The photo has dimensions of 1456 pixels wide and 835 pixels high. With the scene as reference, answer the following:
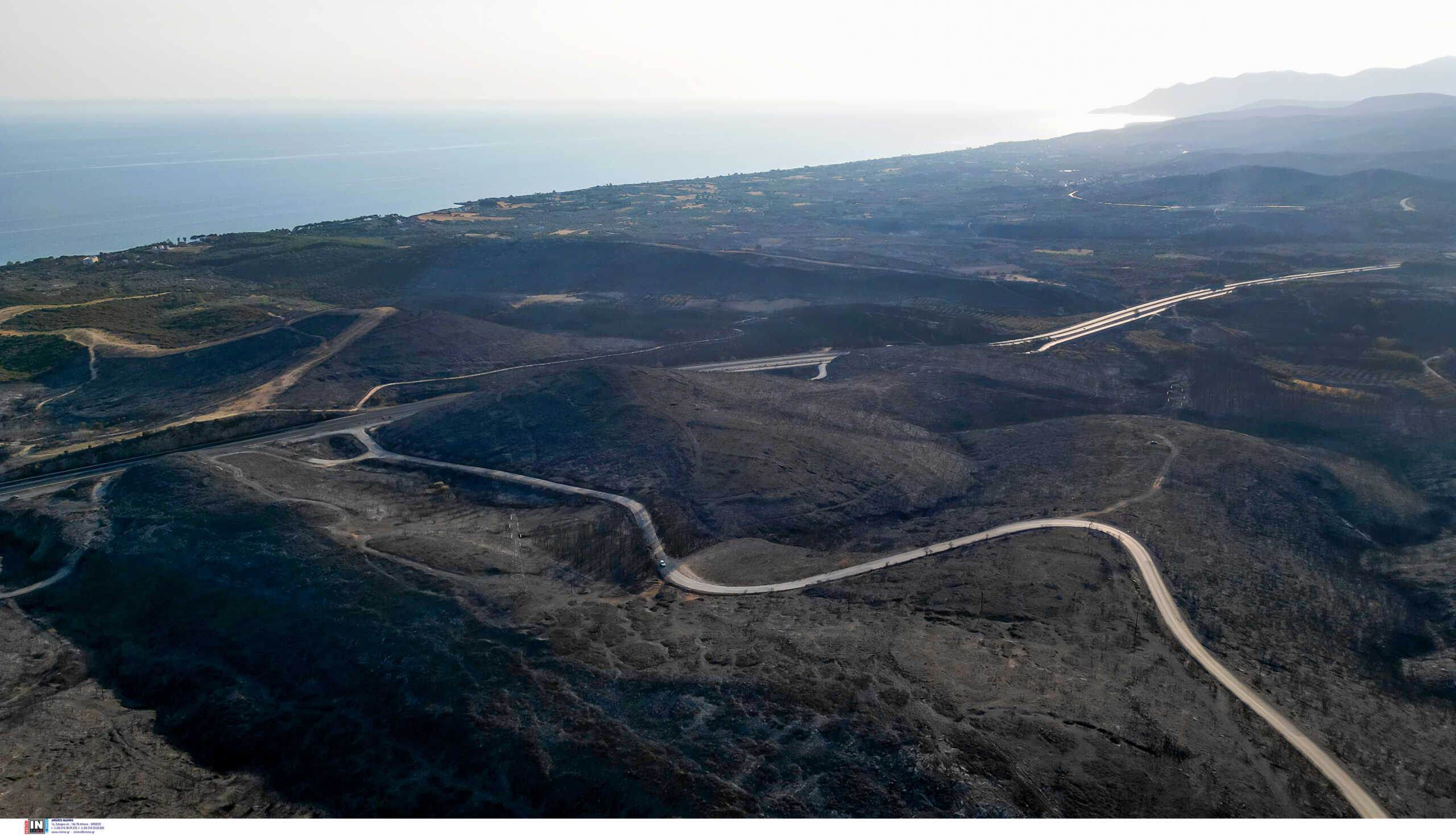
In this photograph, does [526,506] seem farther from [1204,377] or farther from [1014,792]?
[1204,377]

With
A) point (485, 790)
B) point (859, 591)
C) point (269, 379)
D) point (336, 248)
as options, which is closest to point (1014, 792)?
point (859, 591)

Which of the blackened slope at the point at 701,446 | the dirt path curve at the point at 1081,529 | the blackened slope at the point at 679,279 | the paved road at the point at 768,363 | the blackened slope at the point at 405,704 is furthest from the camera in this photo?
the blackened slope at the point at 679,279

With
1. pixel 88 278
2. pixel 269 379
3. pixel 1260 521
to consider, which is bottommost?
pixel 1260 521

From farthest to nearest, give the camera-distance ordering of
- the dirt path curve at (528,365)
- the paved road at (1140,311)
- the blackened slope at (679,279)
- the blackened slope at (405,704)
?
the blackened slope at (679,279) < the paved road at (1140,311) < the dirt path curve at (528,365) < the blackened slope at (405,704)

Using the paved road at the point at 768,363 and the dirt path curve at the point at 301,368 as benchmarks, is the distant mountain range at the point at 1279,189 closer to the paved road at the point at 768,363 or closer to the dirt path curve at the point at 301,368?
the paved road at the point at 768,363

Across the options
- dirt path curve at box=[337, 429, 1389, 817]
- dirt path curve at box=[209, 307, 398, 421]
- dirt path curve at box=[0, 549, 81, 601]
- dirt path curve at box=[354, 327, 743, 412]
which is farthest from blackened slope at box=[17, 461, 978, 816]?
dirt path curve at box=[354, 327, 743, 412]

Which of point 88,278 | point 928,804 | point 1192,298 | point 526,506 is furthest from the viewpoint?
point 88,278

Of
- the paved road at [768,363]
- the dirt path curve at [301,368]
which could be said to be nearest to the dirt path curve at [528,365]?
the paved road at [768,363]

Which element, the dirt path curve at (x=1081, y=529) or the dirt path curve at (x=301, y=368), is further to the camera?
the dirt path curve at (x=301, y=368)
